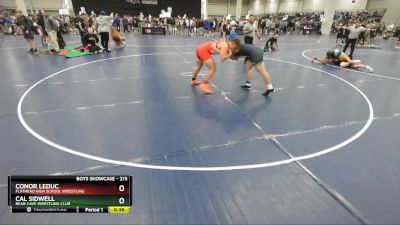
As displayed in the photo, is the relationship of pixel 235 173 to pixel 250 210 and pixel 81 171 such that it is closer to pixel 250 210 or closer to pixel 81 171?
pixel 250 210

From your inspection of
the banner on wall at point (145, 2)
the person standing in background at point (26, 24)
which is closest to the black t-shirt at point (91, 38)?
the person standing in background at point (26, 24)

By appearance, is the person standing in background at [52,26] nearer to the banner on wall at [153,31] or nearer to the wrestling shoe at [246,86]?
the wrestling shoe at [246,86]

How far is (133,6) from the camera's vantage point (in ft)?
94.9

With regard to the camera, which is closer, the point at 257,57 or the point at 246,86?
the point at 257,57

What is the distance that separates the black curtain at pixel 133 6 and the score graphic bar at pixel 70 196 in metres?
30.2

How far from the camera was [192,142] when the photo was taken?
362cm

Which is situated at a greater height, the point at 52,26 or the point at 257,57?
the point at 52,26

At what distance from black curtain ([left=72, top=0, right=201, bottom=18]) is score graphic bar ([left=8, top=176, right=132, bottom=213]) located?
99.1 feet

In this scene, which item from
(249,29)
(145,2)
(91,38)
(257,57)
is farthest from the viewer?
(145,2)

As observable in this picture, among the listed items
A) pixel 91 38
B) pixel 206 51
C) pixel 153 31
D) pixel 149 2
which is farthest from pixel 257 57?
pixel 149 2

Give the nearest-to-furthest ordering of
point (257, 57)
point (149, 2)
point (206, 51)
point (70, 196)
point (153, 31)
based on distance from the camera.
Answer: point (70, 196), point (257, 57), point (206, 51), point (153, 31), point (149, 2)

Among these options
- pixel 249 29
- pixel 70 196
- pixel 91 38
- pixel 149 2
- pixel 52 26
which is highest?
pixel 149 2

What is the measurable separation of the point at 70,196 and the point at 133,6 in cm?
3061

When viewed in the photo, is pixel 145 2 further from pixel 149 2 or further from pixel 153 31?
pixel 153 31
